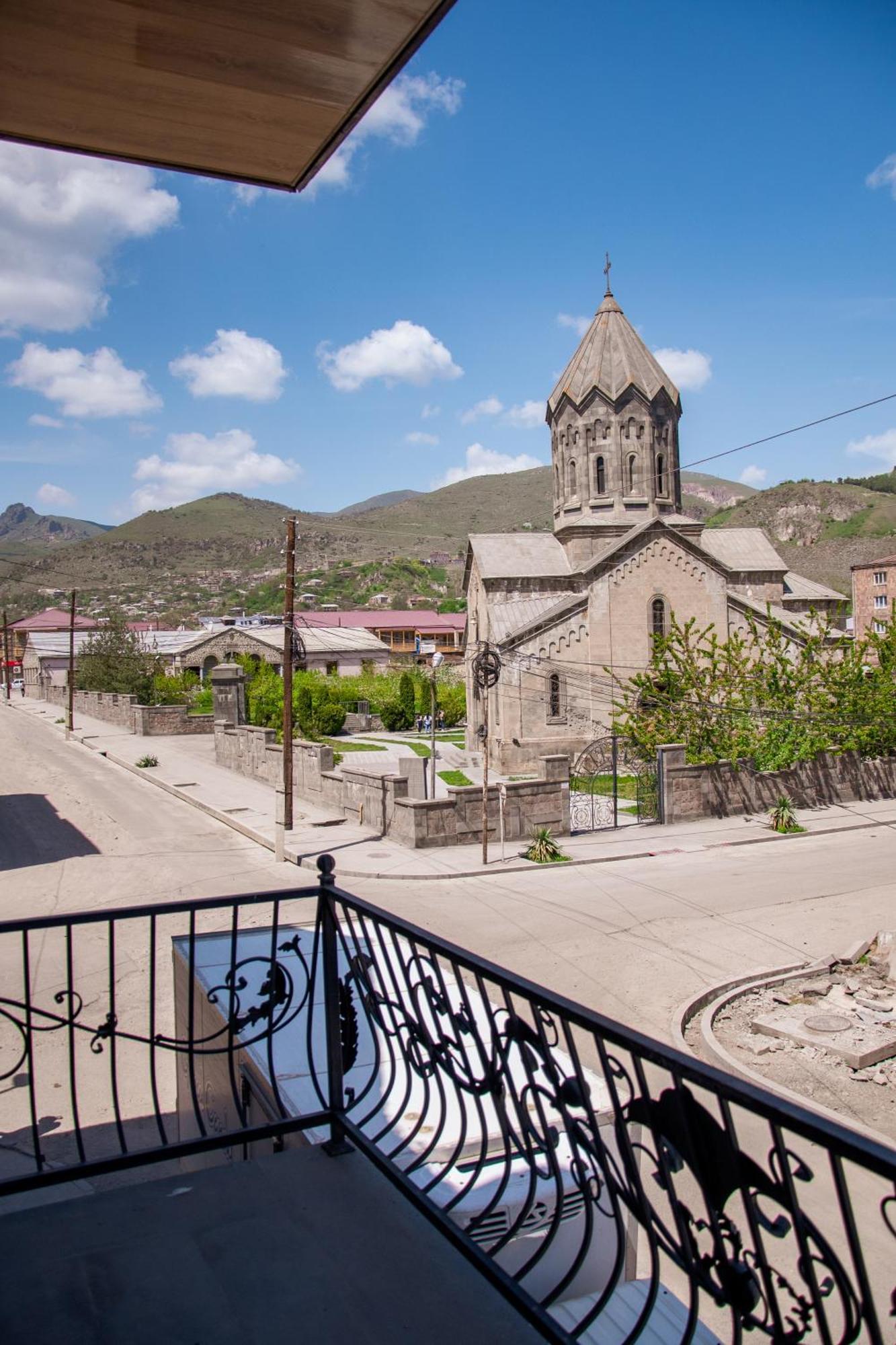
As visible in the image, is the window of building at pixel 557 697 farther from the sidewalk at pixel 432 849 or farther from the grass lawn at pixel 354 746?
the sidewalk at pixel 432 849

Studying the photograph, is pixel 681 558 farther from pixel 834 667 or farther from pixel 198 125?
pixel 198 125

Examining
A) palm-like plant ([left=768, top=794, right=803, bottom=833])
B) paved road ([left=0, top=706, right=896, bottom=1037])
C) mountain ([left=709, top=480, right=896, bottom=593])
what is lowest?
paved road ([left=0, top=706, right=896, bottom=1037])

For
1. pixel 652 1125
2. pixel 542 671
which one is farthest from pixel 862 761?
pixel 652 1125

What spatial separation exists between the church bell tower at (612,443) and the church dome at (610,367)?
0.04m

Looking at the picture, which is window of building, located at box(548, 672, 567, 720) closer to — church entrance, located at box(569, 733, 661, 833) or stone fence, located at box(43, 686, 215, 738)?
church entrance, located at box(569, 733, 661, 833)

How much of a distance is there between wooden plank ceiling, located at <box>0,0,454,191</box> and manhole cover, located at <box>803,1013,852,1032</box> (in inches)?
339

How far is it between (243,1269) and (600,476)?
34347 mm

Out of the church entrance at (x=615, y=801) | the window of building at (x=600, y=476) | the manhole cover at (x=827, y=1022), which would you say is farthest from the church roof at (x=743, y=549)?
the manhole cover at (x=827, y=1022)

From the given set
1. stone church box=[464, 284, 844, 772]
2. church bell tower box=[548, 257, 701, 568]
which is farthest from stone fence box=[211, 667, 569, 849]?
church bell tower box=[548, 257, 701, 568]

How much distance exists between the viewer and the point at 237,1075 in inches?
175

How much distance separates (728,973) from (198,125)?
9.93 meters

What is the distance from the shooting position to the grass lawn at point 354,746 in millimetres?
32906

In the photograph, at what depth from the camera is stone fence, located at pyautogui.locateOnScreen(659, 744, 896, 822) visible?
65.5ft

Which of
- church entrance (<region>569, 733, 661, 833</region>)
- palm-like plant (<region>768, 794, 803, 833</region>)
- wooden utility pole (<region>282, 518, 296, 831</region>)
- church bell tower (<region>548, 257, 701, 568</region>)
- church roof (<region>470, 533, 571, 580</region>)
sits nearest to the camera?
wooden utility pole (<region>282, 518, 296, 831</region>)
